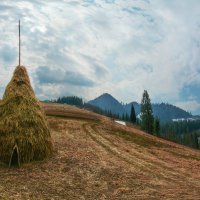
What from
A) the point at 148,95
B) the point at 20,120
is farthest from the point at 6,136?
the point at 148,95

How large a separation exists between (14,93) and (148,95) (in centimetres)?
8911

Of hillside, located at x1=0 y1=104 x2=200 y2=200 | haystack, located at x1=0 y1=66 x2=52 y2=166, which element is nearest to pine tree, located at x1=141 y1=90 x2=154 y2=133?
hillside, located at x1=0 y1=104 x2=200 y2=200

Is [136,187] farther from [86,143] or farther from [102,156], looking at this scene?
[86,143]

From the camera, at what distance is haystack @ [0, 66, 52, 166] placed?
91.8 feet

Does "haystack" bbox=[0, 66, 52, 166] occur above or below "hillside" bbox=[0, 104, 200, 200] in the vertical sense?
above

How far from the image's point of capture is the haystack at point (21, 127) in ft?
91.8

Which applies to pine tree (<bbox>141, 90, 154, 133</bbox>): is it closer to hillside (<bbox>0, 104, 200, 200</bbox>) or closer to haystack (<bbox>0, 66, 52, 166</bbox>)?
hillside (<bbox>0, 104, 200, 200</bbox>)

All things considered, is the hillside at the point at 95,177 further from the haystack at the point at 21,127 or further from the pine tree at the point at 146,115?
the pine tree at the point at 146,115

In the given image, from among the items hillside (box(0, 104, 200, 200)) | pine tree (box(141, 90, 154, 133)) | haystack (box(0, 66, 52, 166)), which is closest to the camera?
hillside (box(0, 104, 200, 200))

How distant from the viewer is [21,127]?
28.6 meters

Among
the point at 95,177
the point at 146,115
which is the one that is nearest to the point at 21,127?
the point at 95,177

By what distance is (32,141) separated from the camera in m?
28.3

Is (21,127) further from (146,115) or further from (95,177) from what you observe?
(146,115)

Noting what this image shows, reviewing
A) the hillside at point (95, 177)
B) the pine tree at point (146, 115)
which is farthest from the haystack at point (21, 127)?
the pine tree at point (146, 115)
